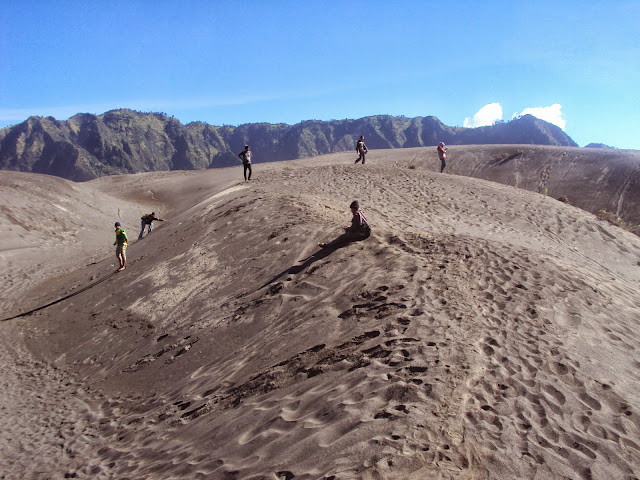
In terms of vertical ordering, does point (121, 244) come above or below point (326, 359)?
above

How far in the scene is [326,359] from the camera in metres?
4.79

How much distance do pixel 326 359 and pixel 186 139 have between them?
8124 centimetres

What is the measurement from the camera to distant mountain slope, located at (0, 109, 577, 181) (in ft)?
203

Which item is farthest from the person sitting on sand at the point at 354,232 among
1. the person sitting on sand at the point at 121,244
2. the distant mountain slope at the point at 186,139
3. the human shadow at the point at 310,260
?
the distant mountain slope at the point at 186,139

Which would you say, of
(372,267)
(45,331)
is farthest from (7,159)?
(372,267)

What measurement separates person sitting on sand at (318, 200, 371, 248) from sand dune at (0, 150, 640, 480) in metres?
0.18

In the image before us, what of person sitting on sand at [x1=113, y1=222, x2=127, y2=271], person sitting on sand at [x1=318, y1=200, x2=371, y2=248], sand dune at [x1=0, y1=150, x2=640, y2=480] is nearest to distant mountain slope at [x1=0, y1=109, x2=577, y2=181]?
person sitting on sand at [x1=113, y1=222, x2=127, y2=271]

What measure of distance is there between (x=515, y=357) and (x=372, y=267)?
2876 mm

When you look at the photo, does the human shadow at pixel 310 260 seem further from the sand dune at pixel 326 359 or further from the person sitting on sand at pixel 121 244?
the person sitting on sand at pixel 121 244

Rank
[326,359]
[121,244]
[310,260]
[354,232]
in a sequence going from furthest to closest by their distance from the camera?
[121,244], [354,232], [310,260], [326,359]

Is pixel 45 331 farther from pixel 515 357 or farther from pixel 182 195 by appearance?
pixel 182 195

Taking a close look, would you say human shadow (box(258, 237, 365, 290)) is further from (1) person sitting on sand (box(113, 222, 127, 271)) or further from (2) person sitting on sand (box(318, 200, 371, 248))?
(1) person sitting on sand (box(113, 222, 127, 271))

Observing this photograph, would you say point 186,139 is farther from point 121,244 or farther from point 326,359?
point 326,359

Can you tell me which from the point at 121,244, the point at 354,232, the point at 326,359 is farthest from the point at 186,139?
the point at 326,359
